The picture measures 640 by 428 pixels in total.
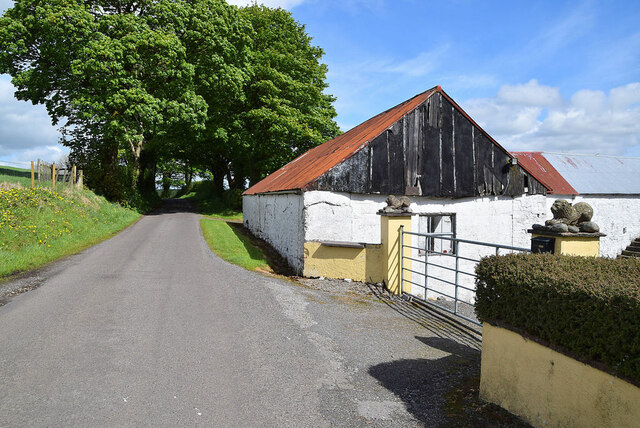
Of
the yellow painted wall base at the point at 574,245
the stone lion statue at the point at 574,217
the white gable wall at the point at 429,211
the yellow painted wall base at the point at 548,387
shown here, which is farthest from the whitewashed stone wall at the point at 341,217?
the yellow painted wall base at the point at 548,387

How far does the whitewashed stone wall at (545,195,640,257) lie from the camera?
78.4 feet

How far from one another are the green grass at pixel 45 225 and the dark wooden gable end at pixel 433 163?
786cm

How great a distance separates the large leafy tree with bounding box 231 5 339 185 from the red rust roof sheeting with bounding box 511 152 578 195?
14.5 m

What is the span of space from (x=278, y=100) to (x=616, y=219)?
2409cm

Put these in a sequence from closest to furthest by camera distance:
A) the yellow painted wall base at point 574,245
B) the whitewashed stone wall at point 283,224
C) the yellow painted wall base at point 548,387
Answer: the yellow painted wall base at point 548,387
the yellow painted wall base at point 574,245
the whitewashed stone wall at point 283,224

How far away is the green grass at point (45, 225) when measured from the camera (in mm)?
10266

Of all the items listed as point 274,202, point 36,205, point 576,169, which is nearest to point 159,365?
point 274,202

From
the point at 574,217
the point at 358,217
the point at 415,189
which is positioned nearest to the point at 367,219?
the point at 358,217

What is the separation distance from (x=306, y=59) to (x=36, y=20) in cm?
1841

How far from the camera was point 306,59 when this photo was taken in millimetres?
31109

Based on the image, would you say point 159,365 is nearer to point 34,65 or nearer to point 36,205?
point 36,205

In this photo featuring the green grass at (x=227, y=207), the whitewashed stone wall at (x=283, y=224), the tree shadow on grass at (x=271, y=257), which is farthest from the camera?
the green grass at (x=227, y=207)

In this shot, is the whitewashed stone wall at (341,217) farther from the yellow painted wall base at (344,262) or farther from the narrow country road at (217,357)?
the narrow country road at (217,357)

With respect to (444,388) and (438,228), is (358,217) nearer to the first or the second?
(438,228)
